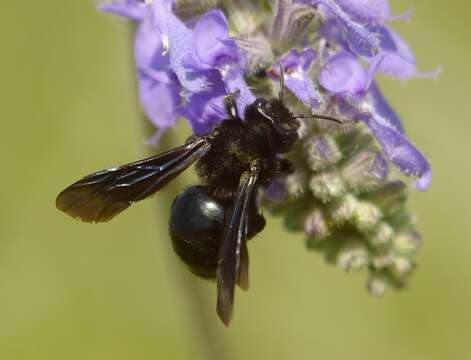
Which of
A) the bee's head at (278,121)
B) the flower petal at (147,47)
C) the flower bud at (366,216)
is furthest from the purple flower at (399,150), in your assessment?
the flower petal at (147,47)

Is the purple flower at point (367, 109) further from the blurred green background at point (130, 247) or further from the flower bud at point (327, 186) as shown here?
the blurred green background at point (130, 247)

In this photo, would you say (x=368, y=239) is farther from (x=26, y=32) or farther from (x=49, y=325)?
(x=26, y=32)

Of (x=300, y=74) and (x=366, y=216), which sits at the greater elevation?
(x=300, y=74)

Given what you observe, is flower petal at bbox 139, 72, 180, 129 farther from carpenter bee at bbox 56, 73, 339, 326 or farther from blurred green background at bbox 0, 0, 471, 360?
A: blurred green background at bbox 0, 0, 471, 360

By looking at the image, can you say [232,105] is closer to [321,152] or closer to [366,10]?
[321,152]

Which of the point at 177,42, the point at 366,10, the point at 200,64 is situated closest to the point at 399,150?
the point at 366,10

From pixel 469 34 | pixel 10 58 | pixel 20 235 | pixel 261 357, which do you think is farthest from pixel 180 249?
pixel 469 34

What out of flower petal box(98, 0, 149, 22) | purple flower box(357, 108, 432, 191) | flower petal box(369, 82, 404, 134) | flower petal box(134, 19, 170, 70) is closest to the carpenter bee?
purple flower box(357, 108, 432, 191)
